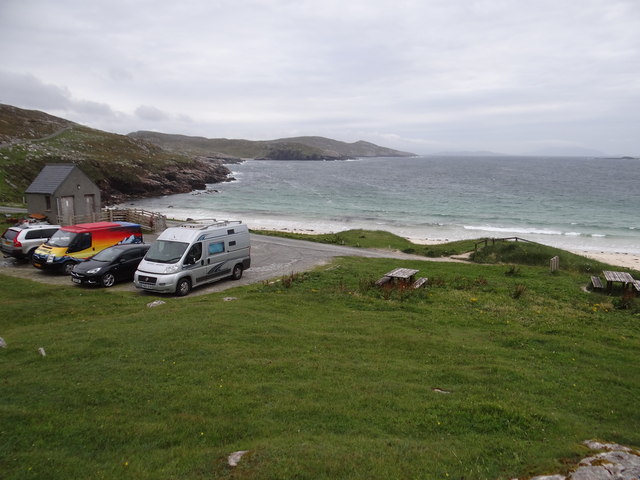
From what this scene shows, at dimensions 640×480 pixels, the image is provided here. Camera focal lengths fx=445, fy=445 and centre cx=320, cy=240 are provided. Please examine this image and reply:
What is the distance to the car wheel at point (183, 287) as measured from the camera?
59.8ft

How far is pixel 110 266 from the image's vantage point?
765 inches

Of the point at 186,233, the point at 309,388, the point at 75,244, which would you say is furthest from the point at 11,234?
the point at 309,388

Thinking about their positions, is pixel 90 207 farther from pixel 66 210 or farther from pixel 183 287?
pixel 183 287

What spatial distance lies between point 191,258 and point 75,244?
274 inches

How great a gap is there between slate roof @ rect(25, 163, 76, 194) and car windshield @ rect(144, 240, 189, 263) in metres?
18.9

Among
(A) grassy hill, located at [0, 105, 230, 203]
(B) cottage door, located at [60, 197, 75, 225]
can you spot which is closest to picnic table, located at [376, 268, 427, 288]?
(B) cottage door, located at [60, 197, 75, 225]

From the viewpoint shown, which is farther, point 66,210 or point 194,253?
point 66,210

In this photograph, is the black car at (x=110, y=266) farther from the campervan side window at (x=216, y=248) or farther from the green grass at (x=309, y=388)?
the campervan side window at (x=216, y=248)

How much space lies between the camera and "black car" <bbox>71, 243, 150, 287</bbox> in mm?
18766

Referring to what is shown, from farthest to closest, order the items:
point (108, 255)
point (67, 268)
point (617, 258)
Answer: point (617, 258) → point (67, 268) → point (108, 255)

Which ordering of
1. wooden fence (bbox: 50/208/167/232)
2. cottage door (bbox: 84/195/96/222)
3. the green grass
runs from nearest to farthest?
the green grass, wooden fence (bbox: 50/208/167/232), cottage door (bbox: 84/195/96/222)

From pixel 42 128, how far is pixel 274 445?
4373 inches

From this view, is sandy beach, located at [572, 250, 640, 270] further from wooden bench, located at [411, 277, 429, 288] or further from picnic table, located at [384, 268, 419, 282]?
picnic table, located at [384, 268, 419, 282]

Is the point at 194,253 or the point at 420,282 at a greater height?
the point at 194,253
